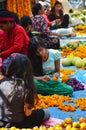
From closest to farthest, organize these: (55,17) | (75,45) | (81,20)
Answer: (75,45) < (55,17) < (81,20)

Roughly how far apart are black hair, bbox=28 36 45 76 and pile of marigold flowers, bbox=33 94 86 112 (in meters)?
0.51

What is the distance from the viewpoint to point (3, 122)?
14.4 ft

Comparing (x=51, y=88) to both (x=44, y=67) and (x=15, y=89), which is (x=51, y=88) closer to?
(x=44, y=67)

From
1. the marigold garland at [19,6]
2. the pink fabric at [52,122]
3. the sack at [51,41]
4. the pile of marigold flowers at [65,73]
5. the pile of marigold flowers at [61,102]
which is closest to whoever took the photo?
the pink fabric at [52,122]

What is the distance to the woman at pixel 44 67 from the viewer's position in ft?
20.1

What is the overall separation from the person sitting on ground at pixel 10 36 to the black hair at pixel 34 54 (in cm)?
101

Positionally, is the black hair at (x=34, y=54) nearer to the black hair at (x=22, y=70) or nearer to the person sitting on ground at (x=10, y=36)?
the person sitting on ground at (x=10, y=36)

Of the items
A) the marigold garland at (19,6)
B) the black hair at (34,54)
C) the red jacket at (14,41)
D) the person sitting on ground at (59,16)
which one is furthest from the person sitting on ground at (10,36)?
the person sitting on ground at (59,16)

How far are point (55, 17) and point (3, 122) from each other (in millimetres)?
9316

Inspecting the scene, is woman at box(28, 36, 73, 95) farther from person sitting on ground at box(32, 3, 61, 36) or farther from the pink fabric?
person sitting on ground at box(32, 3, 61, 36)

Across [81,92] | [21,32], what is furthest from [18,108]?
[21,32]

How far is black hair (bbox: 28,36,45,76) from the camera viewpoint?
19.9 feet

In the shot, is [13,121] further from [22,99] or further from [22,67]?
[22,67]

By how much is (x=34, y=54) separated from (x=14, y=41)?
1.27 meters
